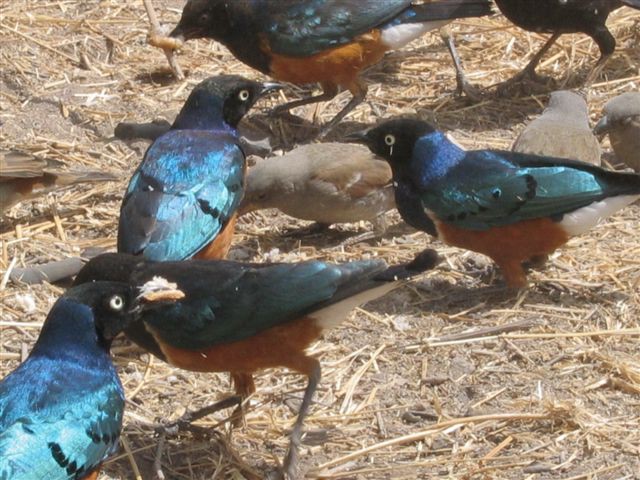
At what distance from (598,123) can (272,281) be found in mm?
3784

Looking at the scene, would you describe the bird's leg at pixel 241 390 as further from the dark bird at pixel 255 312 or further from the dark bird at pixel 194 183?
the dark bird at pixel 194 183

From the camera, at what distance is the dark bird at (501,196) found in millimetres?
7121

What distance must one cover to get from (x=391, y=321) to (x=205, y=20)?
329cm

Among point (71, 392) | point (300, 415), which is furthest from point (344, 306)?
point (71, 392)

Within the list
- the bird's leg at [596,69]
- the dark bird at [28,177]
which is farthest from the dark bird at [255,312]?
the bird's leg at [596,69]

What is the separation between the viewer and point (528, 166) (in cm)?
729

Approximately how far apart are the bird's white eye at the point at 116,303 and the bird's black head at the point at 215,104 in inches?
111

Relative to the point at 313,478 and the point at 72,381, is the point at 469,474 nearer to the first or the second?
the point at 313,478

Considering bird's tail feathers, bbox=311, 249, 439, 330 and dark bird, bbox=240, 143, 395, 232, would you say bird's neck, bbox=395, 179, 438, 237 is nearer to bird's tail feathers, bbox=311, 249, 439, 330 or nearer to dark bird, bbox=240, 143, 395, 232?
dark bird, bbox=240, 143, 395, 232

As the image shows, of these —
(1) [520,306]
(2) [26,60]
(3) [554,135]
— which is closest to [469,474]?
(1) [520,306]

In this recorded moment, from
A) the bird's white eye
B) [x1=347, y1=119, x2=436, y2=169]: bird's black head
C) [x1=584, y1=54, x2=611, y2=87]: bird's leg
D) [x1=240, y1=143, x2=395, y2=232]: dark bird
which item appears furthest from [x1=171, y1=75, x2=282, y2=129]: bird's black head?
[x1=584, y1=54, x2=611, y2=87]: bird's leg

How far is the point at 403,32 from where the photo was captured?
9562 millimetres

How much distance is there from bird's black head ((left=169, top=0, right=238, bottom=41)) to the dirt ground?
23.7 inches

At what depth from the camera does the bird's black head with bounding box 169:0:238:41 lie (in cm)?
944
